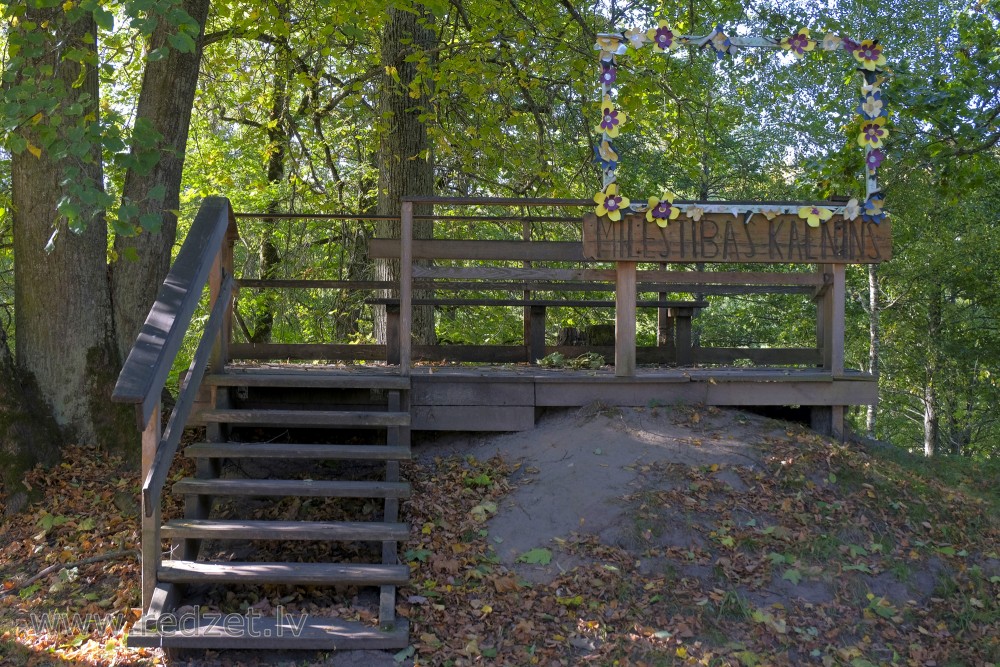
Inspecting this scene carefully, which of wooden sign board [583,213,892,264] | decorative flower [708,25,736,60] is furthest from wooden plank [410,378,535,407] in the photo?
decorative flower [708,25,736,60]

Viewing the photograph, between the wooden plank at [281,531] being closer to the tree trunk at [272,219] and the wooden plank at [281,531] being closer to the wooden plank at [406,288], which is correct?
the wooden plank at [406,288]

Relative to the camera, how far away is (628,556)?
18.9 feet

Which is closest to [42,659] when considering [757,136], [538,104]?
[538,104]

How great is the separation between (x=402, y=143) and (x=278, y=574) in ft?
22.8

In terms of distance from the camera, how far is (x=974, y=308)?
19.6 meters

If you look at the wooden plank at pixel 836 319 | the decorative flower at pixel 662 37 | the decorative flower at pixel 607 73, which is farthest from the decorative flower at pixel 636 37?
the wooden plank at pixel 836 319

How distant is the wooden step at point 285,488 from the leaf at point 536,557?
863mm

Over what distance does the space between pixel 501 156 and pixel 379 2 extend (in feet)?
9.97

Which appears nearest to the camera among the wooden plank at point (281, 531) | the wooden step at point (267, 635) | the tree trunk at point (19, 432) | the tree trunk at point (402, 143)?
the wooden step at point (267, 635)

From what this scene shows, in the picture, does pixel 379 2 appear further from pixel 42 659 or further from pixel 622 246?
pixel 42 659

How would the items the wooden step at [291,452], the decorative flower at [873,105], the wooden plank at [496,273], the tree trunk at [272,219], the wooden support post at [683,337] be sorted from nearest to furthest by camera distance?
1. the wooden step at [291,452]
2. the wooden plank at [496,273]
3. the decorative flower at [873,105]
4. the wooden support post at [683,337]
5. the tree trunk at [272,219]

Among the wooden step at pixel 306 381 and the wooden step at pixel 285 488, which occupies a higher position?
the wooden step at pixel 306 381

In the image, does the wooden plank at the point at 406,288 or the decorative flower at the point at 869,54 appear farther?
the decorative flower at the point at 869,54

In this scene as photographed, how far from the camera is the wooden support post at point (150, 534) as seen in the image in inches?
201
